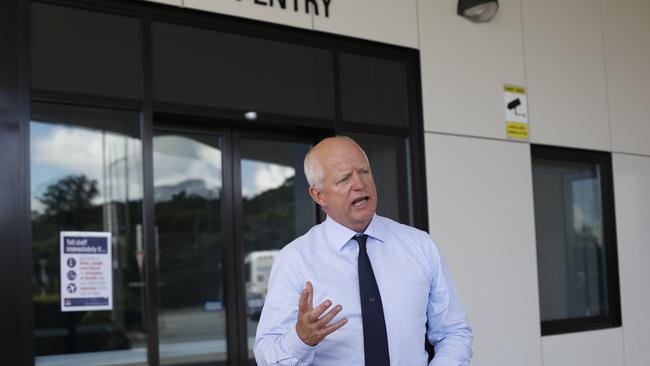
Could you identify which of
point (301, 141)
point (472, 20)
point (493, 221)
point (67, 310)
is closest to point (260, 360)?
point (67, 310)

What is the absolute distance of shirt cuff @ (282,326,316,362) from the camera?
6.74 ft

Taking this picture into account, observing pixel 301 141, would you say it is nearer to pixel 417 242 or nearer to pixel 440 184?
pixel 440 184

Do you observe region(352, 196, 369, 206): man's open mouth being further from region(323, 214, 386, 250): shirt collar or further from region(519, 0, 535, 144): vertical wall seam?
region(519, 0, 535, 144): vertical wall seam

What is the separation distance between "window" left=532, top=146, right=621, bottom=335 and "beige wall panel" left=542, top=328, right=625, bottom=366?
0.08 metres

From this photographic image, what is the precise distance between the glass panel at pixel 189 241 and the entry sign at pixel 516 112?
2.42 m

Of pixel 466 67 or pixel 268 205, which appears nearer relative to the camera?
pixel 268 205

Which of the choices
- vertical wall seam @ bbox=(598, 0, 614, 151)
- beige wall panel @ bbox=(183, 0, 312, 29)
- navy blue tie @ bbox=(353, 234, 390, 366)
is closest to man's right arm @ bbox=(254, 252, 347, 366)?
navy blue tie @ bbox=(353, 234, 390, 366)

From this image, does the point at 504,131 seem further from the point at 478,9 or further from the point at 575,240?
the point at 575,240

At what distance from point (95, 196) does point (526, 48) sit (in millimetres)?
3892

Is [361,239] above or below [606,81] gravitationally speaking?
below

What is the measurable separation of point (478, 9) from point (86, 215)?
3317mm

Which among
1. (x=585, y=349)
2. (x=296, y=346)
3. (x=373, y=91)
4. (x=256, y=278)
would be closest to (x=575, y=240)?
(x=585, y=349)

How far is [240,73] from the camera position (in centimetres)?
447

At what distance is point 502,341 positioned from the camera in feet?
18.4
